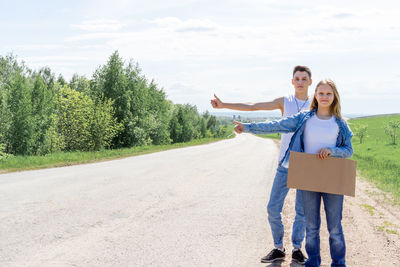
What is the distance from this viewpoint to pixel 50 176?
11250 millimetres

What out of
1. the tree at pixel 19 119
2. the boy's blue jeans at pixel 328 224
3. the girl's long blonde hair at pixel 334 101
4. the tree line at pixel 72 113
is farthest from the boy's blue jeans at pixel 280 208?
the tree at pixel 19 119

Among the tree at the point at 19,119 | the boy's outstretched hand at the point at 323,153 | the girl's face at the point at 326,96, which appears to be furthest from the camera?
the tree at the point at 19,119

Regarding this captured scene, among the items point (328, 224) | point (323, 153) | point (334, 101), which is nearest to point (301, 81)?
point (334, 101)

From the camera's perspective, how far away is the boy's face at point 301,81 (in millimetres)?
4149

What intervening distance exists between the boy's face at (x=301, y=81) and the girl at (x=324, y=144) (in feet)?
1.42

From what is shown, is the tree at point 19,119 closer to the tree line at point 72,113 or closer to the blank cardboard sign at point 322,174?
the tree line at point 72,113

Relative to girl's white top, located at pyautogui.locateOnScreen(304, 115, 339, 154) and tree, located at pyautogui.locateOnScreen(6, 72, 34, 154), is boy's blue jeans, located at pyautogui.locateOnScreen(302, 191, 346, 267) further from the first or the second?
tree, located at pyautogui.locateOnScreen(6, 72, 34, 154)

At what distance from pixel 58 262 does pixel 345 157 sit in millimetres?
3310

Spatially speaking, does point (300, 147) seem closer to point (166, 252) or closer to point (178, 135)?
point (166, 252)

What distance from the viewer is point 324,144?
3604 mm

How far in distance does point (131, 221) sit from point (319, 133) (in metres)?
3.75

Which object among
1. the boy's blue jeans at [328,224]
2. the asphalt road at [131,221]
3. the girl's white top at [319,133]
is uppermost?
the girl's white top at [319,133]

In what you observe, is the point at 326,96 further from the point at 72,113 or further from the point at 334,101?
the point at 72,113

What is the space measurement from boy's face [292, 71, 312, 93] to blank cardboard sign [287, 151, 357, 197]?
944mm
